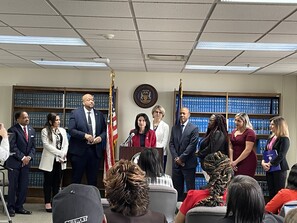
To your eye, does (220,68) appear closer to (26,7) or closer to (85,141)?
(85,141)

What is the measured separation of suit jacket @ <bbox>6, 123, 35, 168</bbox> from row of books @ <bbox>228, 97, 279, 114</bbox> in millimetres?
3705

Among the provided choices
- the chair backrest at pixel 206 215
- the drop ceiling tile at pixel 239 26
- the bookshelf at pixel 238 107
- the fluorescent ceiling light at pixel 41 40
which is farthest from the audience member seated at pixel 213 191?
the bookshelf at pixel 238 107

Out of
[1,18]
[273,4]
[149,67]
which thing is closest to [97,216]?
[273,4]

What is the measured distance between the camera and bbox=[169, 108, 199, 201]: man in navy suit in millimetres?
6223

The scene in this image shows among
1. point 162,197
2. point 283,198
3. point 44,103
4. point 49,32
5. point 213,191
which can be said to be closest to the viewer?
point 213,191

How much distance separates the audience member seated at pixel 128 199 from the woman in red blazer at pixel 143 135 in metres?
4.05

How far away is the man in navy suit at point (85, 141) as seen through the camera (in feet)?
20.9

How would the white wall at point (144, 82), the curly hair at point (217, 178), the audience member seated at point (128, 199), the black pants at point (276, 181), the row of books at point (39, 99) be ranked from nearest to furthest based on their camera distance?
the audience member seated at point (128, 199) → the curly hair at point (217, 178) → the black pants at point (276, 181) → the row of books at point (39, 99) → the white wall at point (144, 82)

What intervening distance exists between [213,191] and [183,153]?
11.6 ft

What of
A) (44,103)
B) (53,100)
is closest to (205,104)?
(53,100)

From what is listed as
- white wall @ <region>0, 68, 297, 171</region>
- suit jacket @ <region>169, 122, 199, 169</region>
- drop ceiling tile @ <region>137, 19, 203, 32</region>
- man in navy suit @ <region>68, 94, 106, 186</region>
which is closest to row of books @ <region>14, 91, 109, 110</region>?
white wall @ <region>0, 68, 297, 171</region>

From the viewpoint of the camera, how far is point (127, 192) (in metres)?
2.13

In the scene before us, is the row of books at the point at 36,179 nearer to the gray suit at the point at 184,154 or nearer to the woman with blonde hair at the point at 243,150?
the gray suit at the point at 184,154

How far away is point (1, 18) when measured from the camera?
3822 mm
